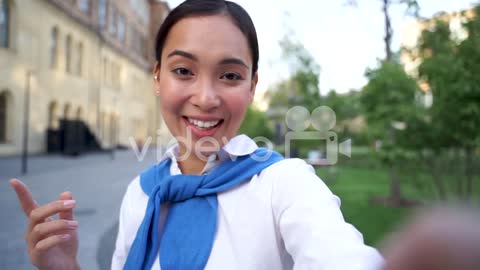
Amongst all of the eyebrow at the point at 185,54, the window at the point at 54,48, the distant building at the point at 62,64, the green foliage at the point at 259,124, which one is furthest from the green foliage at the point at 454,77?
the green foliage at the point at 259,124

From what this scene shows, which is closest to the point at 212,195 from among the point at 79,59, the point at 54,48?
the point at 54,48

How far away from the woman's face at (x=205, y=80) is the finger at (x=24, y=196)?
419 millimetres

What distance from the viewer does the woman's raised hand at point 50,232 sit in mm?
954

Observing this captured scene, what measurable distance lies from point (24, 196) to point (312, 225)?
2.56ft

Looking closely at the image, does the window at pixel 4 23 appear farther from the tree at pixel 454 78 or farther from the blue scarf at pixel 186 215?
the blue scarf at pixel 186 215

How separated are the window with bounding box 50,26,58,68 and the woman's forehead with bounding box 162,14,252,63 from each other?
57.7ft

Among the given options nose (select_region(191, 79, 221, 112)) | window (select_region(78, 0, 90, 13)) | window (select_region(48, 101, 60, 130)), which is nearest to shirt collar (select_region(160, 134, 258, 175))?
nose (select_region(191, 79, 221, 112))

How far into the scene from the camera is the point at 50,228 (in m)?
0.95

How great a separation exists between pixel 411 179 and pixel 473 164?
0.89m

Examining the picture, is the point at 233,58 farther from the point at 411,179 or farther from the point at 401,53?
the point at 411,179

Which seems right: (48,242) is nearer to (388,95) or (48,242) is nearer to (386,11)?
(386,11)

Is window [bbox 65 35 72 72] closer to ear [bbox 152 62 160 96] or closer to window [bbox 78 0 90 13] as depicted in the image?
window [bbox 78 0 90 13]

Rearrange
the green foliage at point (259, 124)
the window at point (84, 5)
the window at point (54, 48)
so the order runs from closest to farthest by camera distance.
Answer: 1. the window at point (84, 5)
2. the window at point (54, 48)
3. the green foliage at point (259, 124)

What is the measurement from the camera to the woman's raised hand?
95 cm
